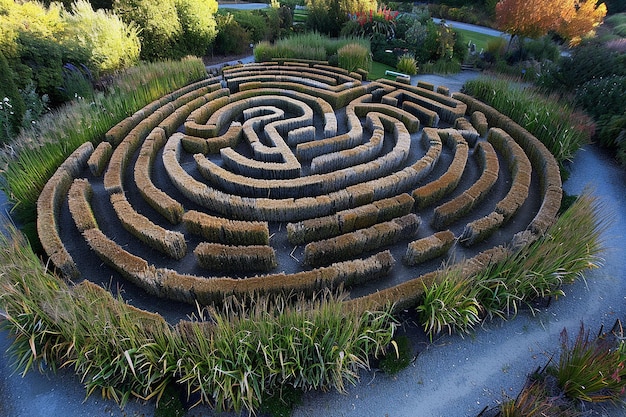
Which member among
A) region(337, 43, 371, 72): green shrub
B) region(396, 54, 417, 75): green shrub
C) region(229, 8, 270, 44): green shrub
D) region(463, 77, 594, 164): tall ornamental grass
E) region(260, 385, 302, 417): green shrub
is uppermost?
region(229, 8, 270, 44): green shrub

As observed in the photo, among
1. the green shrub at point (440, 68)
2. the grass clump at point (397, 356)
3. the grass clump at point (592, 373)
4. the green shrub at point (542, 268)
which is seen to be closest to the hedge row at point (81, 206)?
the grass clump at point (397, 356)

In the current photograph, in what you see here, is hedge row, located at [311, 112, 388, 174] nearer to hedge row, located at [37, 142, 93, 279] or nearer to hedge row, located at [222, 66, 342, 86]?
hedge row, located at [222, 66, 342, 86]

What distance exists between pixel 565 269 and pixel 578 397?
2.54m

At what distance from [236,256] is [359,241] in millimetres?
2618

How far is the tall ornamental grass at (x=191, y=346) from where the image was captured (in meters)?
5.42

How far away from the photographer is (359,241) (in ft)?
25.1

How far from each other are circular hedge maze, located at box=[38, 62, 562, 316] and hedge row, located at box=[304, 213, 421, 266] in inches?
1.2

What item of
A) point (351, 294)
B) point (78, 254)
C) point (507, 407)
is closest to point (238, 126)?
point (78, 254)

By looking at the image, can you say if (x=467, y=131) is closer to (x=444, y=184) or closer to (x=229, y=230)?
(x=444, y=184)

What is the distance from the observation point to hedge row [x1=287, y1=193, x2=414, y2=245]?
318 inches

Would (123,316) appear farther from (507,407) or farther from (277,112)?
(277,112)

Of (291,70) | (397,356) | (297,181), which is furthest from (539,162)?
(291,70)

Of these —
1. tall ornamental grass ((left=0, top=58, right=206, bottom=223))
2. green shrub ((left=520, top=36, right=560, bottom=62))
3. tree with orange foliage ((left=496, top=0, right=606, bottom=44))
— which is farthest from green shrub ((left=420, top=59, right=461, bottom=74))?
tall ornamental grass ((left=0, top=58, right=206, bottom=223))

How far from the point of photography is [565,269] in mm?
7238
